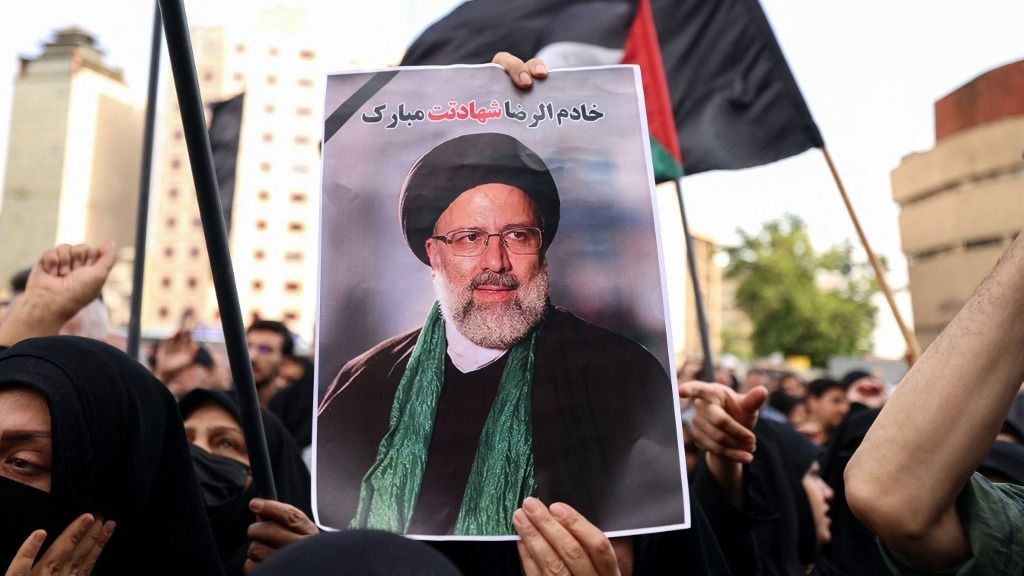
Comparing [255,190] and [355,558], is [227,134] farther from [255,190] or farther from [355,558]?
[255,190]

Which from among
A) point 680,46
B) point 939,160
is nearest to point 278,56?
point 939,160

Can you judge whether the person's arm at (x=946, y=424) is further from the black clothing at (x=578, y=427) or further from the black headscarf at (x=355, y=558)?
the black headscarf at (x=355, y=558)

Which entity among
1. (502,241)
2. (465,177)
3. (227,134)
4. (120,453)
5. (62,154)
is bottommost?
(120,453)

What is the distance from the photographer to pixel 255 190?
5650cm

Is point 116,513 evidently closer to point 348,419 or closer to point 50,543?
point 50,543

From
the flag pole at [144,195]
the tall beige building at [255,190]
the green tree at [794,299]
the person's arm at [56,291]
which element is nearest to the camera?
the person's arm at [56,291]

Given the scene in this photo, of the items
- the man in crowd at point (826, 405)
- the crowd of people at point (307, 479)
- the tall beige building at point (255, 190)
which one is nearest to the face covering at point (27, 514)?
the crowd of people at point (307, 479)

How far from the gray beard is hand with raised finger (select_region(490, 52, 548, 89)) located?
37 cm

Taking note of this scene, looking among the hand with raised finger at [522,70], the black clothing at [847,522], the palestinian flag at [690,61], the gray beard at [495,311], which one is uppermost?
the palestinian flag at [690,61]

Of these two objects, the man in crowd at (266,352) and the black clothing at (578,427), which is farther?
the man in crowd at (266,352)

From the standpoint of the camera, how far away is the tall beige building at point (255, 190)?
55844mm

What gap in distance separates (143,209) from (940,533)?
101 inches

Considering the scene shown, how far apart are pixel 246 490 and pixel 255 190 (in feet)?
184

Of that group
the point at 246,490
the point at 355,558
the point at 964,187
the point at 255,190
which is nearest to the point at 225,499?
the point at 246,490
